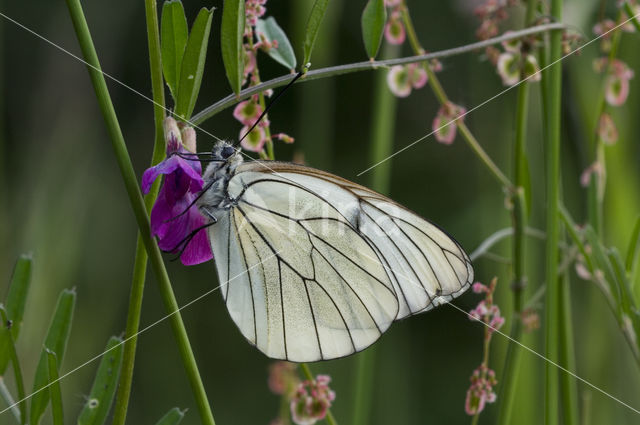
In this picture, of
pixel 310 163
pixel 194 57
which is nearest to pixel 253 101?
pixel 194 57

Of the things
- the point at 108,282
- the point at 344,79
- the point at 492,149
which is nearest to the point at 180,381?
the point at 108,282

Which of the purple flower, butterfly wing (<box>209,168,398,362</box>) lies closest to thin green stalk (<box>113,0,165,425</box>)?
the purple flower

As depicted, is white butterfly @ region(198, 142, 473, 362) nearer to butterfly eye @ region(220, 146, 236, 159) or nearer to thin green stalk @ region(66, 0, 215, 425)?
butterfly eye @ region(220, 146, 236, 159)

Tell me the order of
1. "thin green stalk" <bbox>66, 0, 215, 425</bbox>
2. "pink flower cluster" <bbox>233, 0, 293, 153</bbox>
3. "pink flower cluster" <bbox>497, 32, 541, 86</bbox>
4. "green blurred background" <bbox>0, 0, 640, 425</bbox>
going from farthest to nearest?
"green blurred background" <bbox>0, 0, 640, 425</bbox> < "pink flower cluster" <bbox>497, 32, 541, 86</bbox> < "pink flower cluster" <bbox>233, 0, 293, 153</bbox> < "thin green stalk" <bbox>66, 0, 215, 425</bbox>

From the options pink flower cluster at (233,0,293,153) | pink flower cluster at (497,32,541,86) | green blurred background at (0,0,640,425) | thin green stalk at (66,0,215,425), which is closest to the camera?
thin green stalk at (66,0,215,425)

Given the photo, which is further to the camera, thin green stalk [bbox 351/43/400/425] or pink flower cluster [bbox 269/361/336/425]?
thin green stalk [bbox 351/43/400/425]

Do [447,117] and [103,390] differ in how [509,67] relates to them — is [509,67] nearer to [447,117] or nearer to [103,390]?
[447,117]

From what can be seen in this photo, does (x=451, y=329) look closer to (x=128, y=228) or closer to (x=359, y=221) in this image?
(x=128, y=228)

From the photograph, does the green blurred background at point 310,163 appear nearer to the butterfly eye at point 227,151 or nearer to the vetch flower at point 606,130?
the vetch flower at point 606,130
